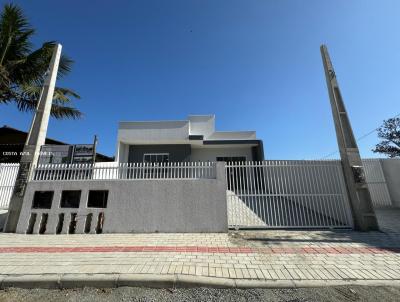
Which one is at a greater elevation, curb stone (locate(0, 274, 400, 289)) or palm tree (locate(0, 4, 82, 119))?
palm tree (locate(0, 4, 82, 119))

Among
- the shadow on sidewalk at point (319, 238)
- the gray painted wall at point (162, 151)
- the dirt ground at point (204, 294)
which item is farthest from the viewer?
the gray painted wall at point (162, 151)

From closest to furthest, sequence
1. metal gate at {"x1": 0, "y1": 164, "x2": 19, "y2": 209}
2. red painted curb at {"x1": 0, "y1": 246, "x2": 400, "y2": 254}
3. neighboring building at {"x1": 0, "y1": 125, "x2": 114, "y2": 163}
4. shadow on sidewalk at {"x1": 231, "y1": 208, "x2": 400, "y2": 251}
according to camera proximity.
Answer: red painted curb at {"x1": 0, "y1": 246, "x2": 400, "y2": 254} → shadow on sidewalk at {"x1": 231, "y1": 208, "x2": 400, "y2": 251} → metal gate at {"x1": 0, "y1": 164, "x2": 19, "y2": 209} → neighboring building at {"x1": 0, "y1": 125, "x2": 114, "y2": 163}

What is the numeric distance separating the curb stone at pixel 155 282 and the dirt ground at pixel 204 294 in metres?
0.08

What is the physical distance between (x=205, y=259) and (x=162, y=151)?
11902 millimetres

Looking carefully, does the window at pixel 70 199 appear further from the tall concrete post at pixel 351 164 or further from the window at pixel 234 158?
the window at pixel 234 158

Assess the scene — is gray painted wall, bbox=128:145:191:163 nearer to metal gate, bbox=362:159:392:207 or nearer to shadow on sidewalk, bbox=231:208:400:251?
shadow on sidewalk, bbox=231:208:400:251

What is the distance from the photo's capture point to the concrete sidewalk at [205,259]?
124 inches

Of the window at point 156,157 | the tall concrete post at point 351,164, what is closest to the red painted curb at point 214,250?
the tall concrete post at point 351,164

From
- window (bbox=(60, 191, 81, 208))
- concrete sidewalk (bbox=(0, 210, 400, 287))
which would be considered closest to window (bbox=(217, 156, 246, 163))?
concrete sidewalk (bbox=(0, 210, 400, 287))

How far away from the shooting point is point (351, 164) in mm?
6594

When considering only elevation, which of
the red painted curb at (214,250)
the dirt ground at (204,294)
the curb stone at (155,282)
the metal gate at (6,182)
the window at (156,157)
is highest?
the window at (156,157)

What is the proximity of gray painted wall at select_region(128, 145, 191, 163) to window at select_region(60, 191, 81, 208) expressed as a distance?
27.6 feet

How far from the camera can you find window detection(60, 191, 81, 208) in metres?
6.63

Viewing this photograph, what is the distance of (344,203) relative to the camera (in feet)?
21.9
